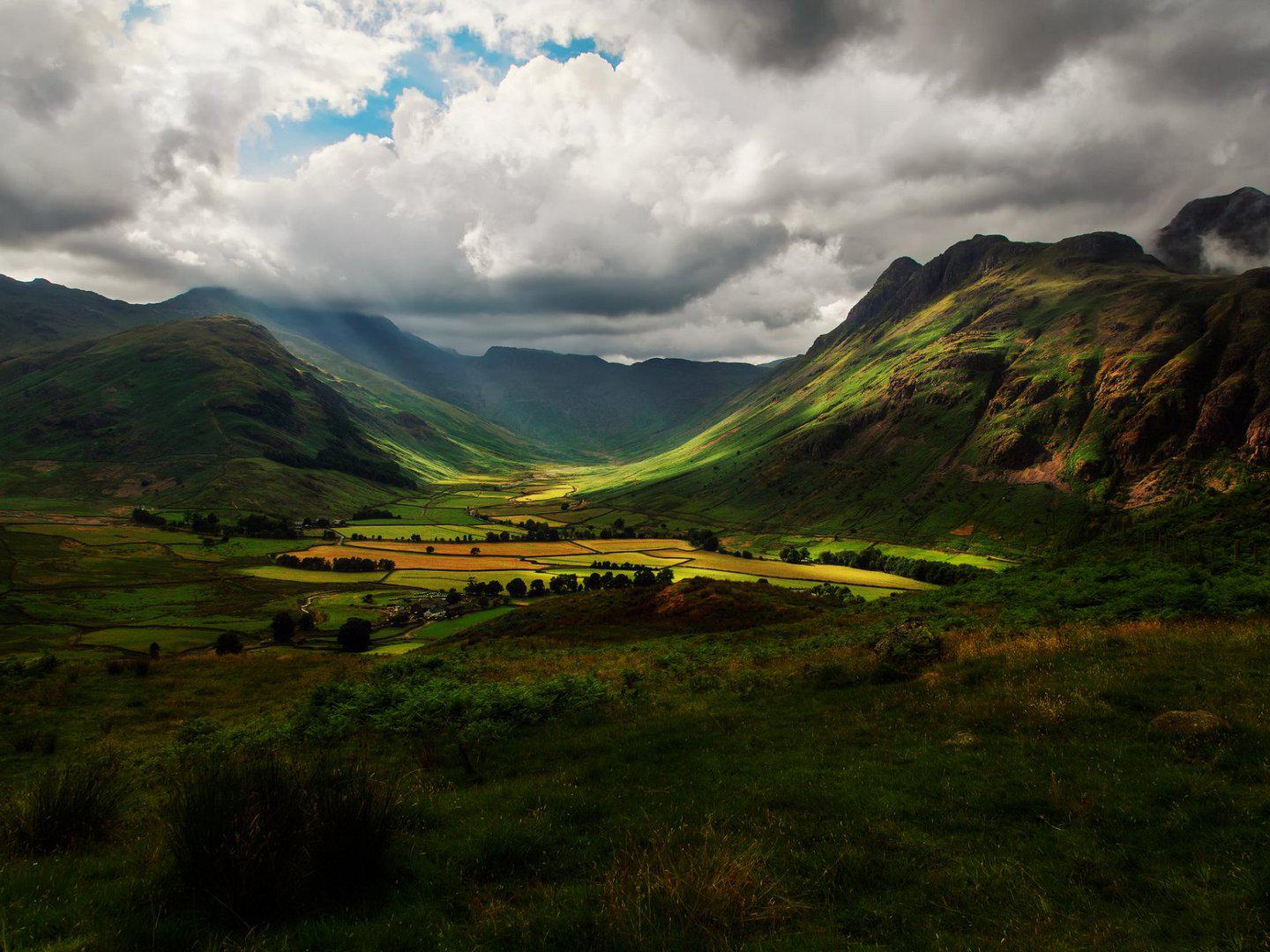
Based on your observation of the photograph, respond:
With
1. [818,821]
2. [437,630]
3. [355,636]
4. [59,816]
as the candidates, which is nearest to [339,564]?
[437,630]

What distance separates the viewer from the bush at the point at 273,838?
683cm

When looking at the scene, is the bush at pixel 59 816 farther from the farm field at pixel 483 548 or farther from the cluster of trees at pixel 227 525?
the cluster of trees at pixel 227 525

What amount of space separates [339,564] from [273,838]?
14921cm

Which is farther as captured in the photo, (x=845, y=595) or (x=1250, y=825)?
(x=845, y=595)

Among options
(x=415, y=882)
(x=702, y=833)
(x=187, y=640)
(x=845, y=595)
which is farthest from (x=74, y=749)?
(x=845, y=595)

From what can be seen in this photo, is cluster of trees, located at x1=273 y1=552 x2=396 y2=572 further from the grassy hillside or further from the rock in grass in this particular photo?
the rock in grass

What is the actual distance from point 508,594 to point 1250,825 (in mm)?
106580

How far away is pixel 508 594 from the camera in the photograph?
107125 mm

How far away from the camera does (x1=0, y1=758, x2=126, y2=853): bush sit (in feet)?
30.3

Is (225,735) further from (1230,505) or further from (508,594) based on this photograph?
(508,594)

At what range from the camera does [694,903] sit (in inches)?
262

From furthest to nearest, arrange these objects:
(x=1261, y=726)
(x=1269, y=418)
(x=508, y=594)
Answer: (x=1269, y=418) < (x=508, y=594) < (x=1261, y=726)

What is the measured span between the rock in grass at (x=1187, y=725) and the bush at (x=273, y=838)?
49.1ft

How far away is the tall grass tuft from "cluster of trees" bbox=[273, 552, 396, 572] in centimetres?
14261
